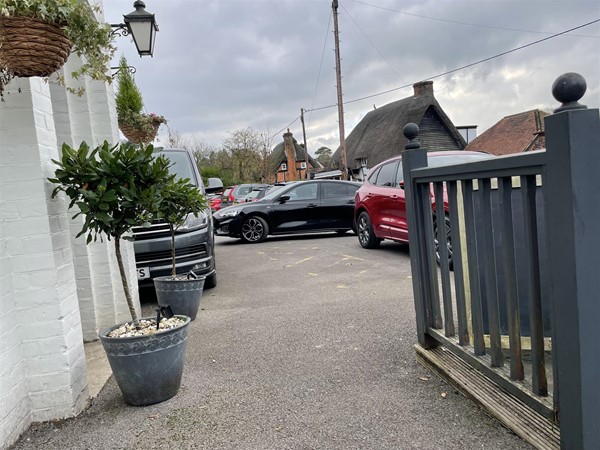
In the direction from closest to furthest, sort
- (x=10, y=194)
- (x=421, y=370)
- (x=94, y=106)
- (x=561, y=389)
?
(x=561, y=389) → (x=10, y=194) → (x=421, y=370) → (x=94, y=106)

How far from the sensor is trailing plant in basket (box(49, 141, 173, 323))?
240cm

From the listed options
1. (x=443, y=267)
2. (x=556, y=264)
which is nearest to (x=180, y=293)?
(x=443, y=267)

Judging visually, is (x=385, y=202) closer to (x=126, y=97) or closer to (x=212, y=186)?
(x=212, y=186)

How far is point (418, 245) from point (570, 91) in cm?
145

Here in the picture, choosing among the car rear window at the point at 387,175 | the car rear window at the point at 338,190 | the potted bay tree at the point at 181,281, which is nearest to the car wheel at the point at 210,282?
the potted bay tree at the point at 181,281

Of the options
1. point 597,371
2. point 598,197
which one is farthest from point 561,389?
point 598,197

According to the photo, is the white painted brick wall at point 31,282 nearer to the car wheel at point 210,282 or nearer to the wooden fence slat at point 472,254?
the wooden fence slat at point 472,254

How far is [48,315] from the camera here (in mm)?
2398

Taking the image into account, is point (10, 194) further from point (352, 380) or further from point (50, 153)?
point (352, 380)

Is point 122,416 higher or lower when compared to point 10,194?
lower

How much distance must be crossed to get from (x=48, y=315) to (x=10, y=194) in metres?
0.67

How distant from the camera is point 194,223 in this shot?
5227mm

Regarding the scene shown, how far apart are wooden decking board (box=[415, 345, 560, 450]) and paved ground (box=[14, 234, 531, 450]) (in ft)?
0.18

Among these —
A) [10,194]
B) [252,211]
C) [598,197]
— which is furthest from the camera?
[252,211]
